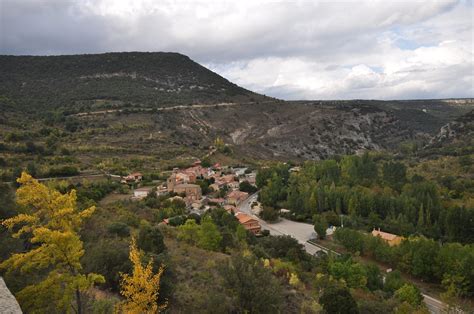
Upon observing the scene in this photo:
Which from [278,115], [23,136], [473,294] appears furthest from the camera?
[278,115]

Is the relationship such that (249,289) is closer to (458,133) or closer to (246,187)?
(246,187)

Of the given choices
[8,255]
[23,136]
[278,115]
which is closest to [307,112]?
[278,115]

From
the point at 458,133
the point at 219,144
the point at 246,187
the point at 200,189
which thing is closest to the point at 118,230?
the point at 200,189

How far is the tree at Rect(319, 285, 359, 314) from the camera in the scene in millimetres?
18531

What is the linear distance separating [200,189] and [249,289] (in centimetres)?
4439

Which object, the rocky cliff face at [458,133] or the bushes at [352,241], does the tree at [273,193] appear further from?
the rocky cliff face at [458,133]

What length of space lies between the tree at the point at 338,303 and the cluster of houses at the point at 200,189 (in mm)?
24882

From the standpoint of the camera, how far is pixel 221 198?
59.3 meters

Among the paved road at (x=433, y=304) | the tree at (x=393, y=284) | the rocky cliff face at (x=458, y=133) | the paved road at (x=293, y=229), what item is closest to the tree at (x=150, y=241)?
the tree at (x=393, y=284)

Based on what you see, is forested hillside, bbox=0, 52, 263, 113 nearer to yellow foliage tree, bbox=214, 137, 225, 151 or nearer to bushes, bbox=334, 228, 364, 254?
yellow foliage tree, bbox=214, 137, 225, 151

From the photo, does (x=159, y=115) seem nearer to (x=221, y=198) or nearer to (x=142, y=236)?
(x=221, y=198)

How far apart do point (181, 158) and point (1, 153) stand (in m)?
30.4

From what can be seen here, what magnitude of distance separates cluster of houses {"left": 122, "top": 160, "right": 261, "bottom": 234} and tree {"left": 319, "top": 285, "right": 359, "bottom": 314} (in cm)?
2488

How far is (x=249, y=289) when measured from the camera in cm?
1420
